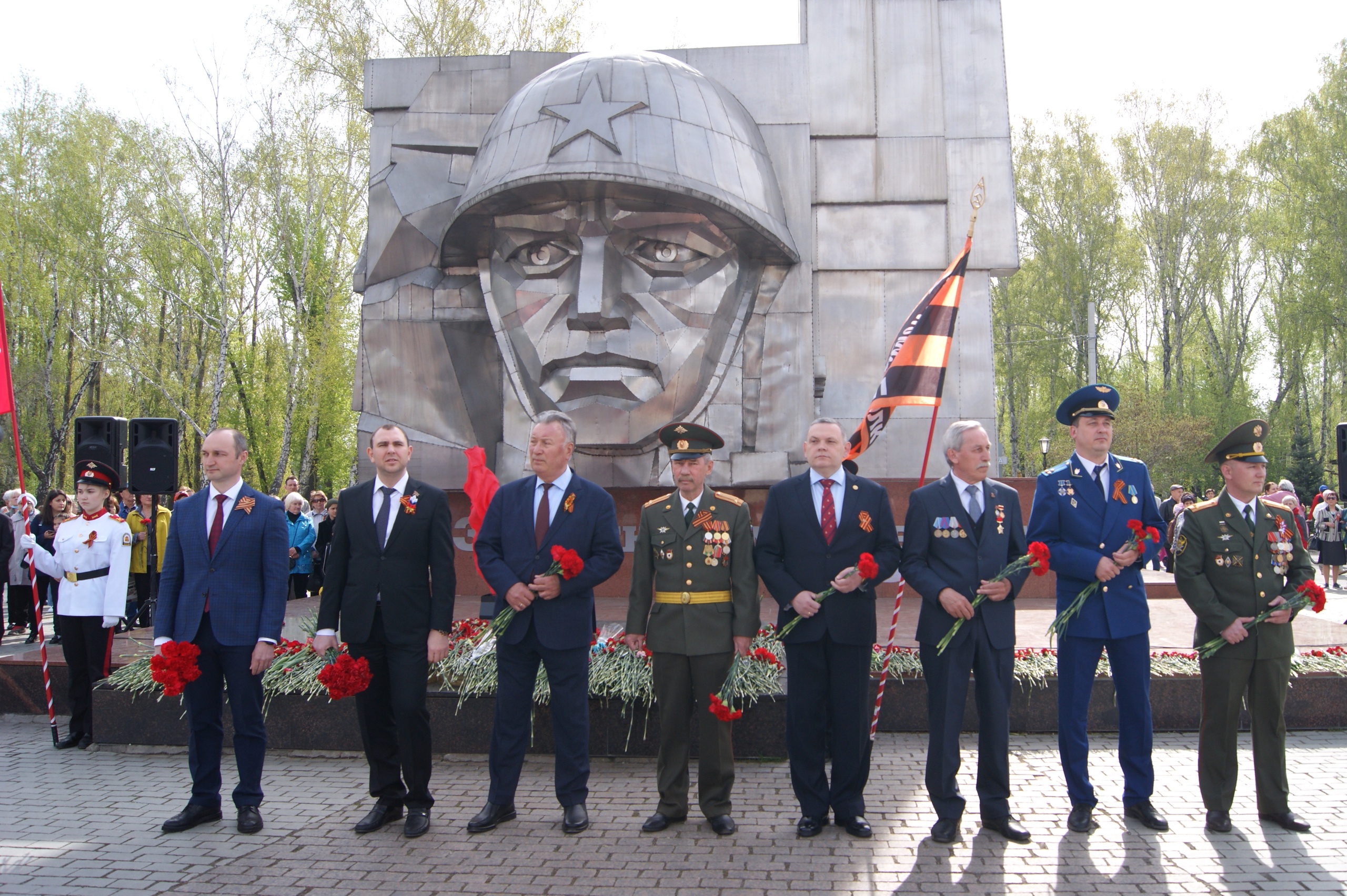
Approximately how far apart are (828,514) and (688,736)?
119cm

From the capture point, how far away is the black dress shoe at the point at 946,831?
399 centimetres

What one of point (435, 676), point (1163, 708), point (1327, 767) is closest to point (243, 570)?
point (435, 676)

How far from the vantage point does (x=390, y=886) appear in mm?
3592

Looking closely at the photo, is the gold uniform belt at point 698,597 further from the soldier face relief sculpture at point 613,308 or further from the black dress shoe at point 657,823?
the soldier face relief sculpture at point 613,308

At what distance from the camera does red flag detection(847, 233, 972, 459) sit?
24.5 ft

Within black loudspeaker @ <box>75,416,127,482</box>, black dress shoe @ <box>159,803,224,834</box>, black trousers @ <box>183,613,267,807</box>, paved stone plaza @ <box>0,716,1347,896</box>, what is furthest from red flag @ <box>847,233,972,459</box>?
black loudspeaker @ <box>75,416,127,482</box>

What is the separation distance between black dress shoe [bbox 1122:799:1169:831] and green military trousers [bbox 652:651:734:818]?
1817 mm

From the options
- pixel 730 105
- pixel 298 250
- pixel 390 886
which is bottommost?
pixel 390 886

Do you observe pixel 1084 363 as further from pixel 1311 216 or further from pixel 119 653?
pixel 119 653

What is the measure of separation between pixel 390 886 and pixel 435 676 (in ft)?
6.98

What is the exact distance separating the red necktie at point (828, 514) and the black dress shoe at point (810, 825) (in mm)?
1203

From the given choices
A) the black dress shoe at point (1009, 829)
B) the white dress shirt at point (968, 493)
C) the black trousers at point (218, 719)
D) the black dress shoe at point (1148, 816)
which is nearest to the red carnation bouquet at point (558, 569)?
the black trousers at point (218, 719)

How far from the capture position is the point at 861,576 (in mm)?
4078

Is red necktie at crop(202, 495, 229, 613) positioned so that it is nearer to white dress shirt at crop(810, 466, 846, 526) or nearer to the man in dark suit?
the man in dark suit
